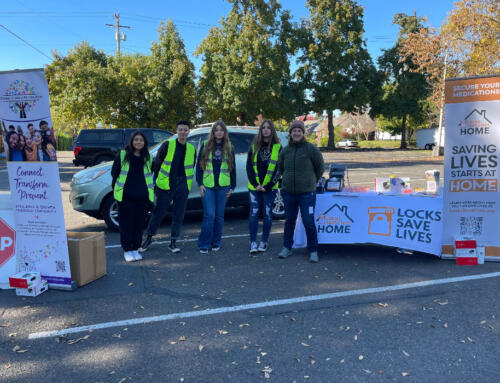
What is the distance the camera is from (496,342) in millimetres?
3316

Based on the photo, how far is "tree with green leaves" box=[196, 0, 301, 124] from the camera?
29453 mm

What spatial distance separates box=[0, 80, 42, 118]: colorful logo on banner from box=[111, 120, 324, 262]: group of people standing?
1354 millimetres

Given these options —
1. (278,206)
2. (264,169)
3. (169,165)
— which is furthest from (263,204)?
(278,206)

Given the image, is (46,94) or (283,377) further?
(46,94)

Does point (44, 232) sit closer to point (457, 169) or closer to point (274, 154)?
point (274, 154)

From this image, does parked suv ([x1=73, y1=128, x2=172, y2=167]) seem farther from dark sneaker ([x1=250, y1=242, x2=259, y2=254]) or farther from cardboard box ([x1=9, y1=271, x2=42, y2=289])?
cardboard box ([x1=9, y1=271, x2=42, y2=289])

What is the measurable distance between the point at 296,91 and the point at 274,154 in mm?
33042

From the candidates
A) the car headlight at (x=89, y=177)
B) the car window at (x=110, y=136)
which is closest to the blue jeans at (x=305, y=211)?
the car headlight at (x=89, y=177)

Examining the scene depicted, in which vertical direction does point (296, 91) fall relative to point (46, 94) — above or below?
above

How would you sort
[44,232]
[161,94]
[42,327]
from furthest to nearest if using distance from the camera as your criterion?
[161,94], [44,232], [42,327]

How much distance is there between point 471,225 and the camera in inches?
221

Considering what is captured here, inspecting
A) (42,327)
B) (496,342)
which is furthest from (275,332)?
(42,327)

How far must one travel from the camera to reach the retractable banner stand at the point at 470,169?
17.9ft

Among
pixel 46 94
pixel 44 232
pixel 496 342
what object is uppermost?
pixel 46 94
